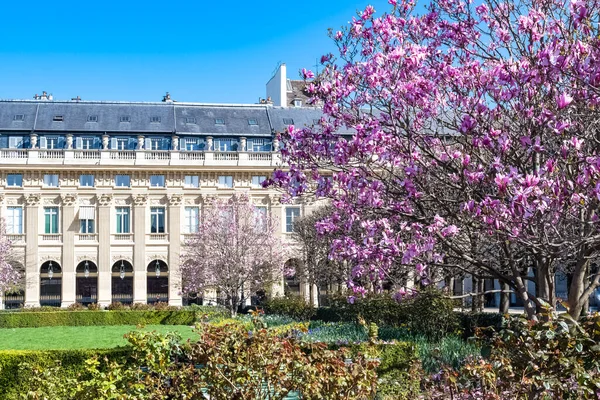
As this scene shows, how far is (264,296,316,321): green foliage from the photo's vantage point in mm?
28125

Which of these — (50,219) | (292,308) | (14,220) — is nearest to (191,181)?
(50,219)

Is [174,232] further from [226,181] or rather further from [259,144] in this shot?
[259,144]

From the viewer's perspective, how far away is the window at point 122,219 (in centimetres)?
4784

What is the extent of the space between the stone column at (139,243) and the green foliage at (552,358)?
137 feet

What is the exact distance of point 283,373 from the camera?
24.9ft

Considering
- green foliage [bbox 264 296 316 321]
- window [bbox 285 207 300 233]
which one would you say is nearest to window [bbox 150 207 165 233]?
window [bbox 285 207 300 233]

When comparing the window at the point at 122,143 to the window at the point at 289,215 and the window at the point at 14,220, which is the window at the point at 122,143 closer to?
the window at the point at 14,220

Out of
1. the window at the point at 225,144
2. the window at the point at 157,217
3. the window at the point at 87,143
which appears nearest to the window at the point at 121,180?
the window at the point at 157,217

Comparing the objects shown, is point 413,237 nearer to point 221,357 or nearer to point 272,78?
point 221,357

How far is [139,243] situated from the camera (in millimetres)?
47688

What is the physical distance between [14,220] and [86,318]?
14.7 metres

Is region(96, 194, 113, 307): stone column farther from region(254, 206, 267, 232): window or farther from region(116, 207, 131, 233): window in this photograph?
region(254, 206, 267, 232): window

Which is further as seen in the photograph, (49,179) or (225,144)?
(225,144)

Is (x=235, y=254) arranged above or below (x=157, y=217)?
below
